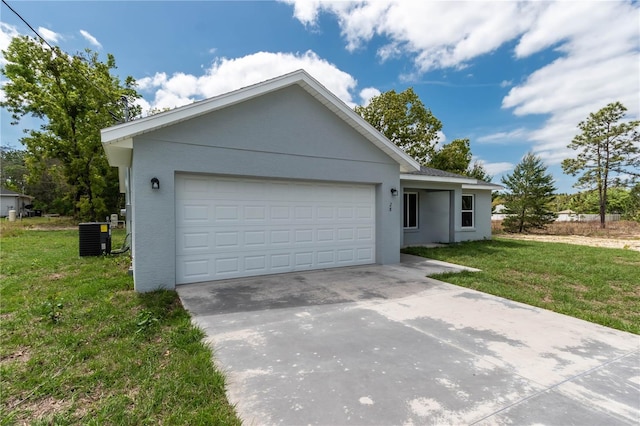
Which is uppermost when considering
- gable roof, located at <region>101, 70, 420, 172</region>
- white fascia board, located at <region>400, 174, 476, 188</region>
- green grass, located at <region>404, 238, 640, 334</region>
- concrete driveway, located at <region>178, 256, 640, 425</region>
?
gable roof, located at <region>101, 70, 420, 172</region>

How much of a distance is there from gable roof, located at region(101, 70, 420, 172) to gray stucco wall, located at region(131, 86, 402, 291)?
0.18 metres

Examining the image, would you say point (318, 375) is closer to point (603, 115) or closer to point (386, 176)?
point (386, 176)

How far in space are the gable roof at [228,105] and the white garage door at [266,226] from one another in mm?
1138

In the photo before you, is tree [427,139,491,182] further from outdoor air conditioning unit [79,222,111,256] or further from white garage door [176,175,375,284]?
outdoor air conditioning unit [79,222,111,256]

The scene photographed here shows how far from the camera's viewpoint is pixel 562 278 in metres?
7.41

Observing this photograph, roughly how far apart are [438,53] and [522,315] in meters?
14.6

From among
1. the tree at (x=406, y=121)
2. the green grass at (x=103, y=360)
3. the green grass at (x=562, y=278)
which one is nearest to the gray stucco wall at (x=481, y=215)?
the green grass at (x=562, y=278)

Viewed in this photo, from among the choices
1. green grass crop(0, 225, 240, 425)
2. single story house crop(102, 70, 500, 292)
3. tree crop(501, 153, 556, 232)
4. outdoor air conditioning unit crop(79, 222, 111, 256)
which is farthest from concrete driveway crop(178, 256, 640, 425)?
tree crop(501, 153, 556, 232)

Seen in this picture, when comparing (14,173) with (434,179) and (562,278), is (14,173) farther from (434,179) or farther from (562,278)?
(562,278)

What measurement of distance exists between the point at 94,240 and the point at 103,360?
8.22 metres

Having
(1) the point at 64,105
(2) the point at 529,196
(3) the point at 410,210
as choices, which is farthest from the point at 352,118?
(1) the point at 64,105

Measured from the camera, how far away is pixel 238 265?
6.90 m

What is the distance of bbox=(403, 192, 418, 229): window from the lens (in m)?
13.4

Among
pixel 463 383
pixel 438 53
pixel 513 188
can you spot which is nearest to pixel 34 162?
pixel 438 53
